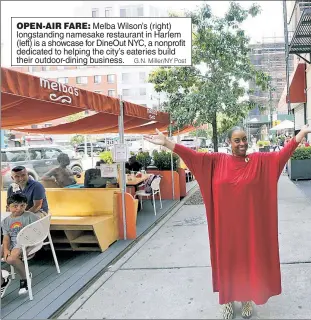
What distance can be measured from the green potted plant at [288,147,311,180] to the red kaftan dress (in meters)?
9.64

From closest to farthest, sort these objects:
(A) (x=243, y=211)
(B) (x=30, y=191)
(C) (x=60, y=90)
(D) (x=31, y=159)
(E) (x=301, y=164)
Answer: (A) (x=243, y=211) → (C) (x=60, y=90) → (B) (x=30, y=191) → (E) (x=301, y=164) → (D) (x=31, y=159)

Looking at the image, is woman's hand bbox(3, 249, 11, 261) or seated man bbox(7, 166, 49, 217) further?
seated man bbox(7, 166, 49, 217)

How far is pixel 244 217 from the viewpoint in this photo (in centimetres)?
294

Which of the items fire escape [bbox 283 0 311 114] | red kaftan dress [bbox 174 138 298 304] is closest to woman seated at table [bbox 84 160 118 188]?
red kaftan dress [bbox 174 138 298 304]

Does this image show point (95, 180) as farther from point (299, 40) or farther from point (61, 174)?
point (299, 40)

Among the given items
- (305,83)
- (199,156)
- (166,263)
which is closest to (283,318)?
(199,156)

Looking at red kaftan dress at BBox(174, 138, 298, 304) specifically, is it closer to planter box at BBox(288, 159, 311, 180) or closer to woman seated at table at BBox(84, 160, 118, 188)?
woman seated at table at BBox(84, 160, 118, 188)

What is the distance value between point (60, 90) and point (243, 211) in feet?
8.60

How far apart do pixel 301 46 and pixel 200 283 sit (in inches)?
410

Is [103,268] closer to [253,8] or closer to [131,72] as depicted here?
[253,8]

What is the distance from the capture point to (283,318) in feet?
10.1

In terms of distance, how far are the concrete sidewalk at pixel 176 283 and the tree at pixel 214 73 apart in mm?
5029

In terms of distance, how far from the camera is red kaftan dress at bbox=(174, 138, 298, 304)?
2.92 metres

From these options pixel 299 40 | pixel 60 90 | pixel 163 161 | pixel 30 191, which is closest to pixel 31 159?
pixel 163 161
